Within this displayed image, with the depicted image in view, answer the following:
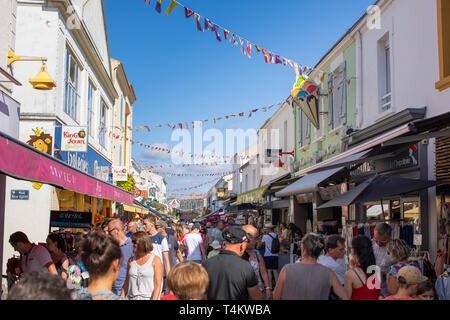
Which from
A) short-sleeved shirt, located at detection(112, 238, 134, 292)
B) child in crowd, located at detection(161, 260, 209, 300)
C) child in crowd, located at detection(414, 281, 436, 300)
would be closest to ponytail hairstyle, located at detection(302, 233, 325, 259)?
child in crowd, located at detection(414, 281, 436, 300)

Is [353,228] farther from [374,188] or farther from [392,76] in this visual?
[392,76]

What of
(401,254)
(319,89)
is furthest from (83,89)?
(401,254)

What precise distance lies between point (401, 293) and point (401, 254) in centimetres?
190

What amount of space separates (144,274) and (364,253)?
8.47 feet

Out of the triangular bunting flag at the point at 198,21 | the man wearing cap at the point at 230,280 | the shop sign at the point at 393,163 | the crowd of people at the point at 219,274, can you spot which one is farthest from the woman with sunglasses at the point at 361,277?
the triangular bunting flag at the point at 198,21

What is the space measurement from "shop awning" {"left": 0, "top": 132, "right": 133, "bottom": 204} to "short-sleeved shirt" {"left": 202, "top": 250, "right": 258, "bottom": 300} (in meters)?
2.34

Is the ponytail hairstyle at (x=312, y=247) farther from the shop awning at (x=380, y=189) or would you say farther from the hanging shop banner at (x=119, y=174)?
the hanging shop banner at (x=119, y=174)

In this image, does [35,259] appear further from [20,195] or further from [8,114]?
[20,195]

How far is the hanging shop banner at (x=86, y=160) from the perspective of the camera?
1428cm

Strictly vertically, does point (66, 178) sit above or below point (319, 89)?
below

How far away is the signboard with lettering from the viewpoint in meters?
10.9

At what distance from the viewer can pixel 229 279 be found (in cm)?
409

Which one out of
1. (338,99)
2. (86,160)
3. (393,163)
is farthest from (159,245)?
(86,160)
